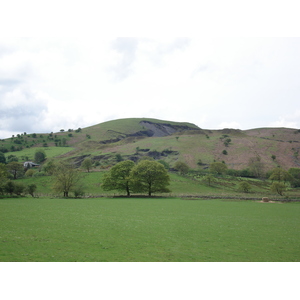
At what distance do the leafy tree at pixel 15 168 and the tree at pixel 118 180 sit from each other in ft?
152

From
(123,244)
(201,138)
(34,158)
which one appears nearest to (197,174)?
(201,138)

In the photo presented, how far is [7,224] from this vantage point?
902 inches

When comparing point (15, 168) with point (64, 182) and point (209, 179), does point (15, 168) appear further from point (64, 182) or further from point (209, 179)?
point (209, 179)

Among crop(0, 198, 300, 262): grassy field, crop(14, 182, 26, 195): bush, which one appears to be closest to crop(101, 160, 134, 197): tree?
crop(14, 182, 26, 195): bush

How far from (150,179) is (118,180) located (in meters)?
10.5

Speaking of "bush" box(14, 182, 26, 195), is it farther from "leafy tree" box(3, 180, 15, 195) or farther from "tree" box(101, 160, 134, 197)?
"tree" box(101, 160, 134, 197)

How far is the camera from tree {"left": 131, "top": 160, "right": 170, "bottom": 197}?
74.8 metres

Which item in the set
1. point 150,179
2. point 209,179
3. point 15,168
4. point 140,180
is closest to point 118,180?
point 140,180

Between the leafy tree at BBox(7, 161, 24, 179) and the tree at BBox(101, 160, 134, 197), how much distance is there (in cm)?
4633

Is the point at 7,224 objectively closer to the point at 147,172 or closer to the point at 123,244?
the point at 123,244

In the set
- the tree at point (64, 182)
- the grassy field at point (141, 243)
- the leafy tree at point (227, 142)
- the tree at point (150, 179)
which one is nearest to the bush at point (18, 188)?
the tree at point (64, 182)

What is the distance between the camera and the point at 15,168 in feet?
323

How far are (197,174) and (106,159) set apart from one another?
67.0m

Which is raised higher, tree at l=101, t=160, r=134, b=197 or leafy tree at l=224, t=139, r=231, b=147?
leafy tree at l=224, t=139, r=231, b=147
